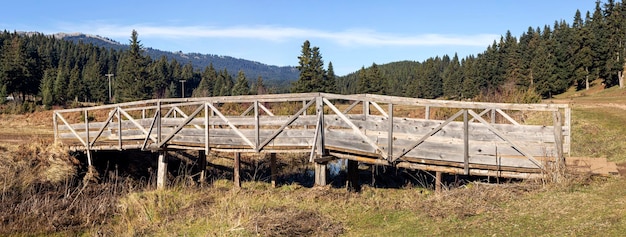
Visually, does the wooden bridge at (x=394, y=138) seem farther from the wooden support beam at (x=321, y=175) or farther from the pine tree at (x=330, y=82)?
the pine tree at (x=330, y=82)

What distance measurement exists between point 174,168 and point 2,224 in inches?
341

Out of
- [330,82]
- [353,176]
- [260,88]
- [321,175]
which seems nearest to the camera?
[321,175]

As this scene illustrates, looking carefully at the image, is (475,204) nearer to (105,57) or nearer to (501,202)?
(501,202)

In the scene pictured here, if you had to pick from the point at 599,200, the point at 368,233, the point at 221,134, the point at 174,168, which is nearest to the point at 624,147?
the point at 599,200

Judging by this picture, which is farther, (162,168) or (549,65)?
(549,65)

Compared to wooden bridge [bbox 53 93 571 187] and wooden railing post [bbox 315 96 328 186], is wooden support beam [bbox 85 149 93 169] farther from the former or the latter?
wooden railing post [bbox 315 96 328 186]

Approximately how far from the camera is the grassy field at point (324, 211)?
7.05 metres

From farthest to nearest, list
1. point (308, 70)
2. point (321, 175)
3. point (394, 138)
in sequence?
point (308, 70)
point (321, 175)
point (394, 138)

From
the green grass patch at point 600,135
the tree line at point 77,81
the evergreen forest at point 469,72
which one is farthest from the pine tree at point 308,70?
the green grass patch at point 600,135

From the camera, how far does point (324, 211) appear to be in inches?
365

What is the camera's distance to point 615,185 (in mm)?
8438

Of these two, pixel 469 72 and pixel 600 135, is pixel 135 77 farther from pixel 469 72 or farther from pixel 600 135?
pixel 469 72

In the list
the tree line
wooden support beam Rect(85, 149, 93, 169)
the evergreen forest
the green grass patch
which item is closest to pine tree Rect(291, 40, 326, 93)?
the evergreen forest

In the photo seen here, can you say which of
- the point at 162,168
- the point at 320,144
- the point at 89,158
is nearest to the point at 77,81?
the point at 89,158
